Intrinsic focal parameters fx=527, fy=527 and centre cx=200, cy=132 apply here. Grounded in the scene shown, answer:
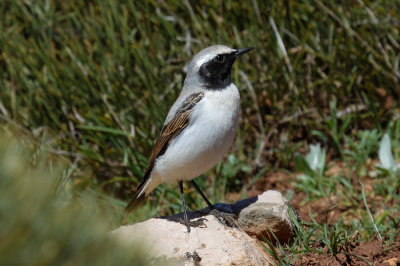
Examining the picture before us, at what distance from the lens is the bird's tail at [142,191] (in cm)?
505

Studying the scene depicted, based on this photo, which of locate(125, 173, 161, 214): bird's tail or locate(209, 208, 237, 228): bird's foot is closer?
locate(209, 208, 237, 228): bird's foot

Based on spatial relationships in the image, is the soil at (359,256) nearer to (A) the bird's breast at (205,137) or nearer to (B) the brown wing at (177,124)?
(A) the bird's breast at (205,137)

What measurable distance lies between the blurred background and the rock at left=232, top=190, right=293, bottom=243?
1842 mm

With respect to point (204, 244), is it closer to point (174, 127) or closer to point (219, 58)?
point (174, 127)

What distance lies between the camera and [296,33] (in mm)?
Answer: 6766

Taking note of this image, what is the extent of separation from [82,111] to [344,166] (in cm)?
329

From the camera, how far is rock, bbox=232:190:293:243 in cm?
395

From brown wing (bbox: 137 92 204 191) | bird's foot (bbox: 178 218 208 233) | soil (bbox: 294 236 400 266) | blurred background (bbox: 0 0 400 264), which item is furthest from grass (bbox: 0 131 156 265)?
blurred background (bbox: 0 0 400 264)

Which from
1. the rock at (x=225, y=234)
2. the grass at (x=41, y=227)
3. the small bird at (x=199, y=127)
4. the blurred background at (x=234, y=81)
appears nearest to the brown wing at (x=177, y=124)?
the small bird at (x=199, y=127)

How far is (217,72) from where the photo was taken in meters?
4.88

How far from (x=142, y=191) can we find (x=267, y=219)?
155 centimetres

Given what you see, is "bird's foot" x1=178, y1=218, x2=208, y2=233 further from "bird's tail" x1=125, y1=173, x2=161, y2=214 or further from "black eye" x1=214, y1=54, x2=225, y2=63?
"black eye" x1=214, y1=54, x2=225, y2=63

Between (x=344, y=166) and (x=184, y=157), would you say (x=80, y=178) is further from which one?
(x=344, y=166)

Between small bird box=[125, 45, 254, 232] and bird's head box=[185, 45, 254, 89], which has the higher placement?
bird's head box=[185, 45, 254, 89]
